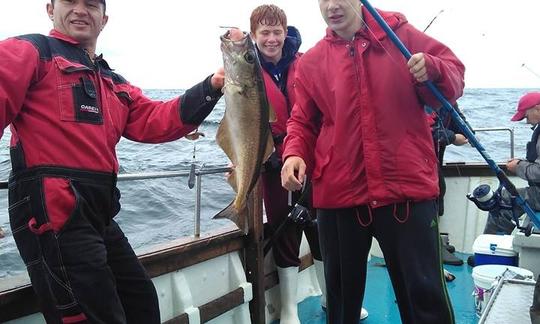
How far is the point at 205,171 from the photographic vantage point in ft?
12.2

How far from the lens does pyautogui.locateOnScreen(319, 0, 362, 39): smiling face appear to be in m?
2.67

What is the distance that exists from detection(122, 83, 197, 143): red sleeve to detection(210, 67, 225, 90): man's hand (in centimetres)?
26

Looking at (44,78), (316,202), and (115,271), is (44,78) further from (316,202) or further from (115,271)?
(316,202)

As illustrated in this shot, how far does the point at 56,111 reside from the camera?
2332mm

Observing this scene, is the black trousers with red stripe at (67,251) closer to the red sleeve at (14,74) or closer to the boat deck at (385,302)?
the red sleeve at (14,74)

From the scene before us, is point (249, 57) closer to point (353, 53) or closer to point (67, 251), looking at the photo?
point (353, 53)

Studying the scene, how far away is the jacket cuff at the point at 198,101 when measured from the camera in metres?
2.94

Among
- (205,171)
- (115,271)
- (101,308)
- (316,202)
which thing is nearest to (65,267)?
(101,308)

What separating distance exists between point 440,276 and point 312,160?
939 millimetres

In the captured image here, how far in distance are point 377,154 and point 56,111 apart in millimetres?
1562

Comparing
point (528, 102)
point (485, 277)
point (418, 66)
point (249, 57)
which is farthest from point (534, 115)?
point (249, 57)

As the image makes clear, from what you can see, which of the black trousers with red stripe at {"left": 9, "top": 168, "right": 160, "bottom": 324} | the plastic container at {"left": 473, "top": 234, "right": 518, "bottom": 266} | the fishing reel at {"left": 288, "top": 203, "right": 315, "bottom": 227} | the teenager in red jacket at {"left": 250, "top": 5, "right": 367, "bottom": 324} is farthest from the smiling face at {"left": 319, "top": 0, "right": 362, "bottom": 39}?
the plastic container at {"left": 473, "top": 234, "right": 518, "bottom": 266}

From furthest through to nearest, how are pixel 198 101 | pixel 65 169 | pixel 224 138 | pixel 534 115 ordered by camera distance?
pixel 534 115 < pixel 198 101 < pixel 224 138 < pixel 65 169

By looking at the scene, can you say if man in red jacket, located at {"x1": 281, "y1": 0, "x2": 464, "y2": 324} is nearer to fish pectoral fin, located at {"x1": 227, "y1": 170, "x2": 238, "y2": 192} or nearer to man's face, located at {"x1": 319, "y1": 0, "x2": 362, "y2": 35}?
man's face, located at {"x1": 319, "y1": 0, "x2": 362, "y2": 35}
